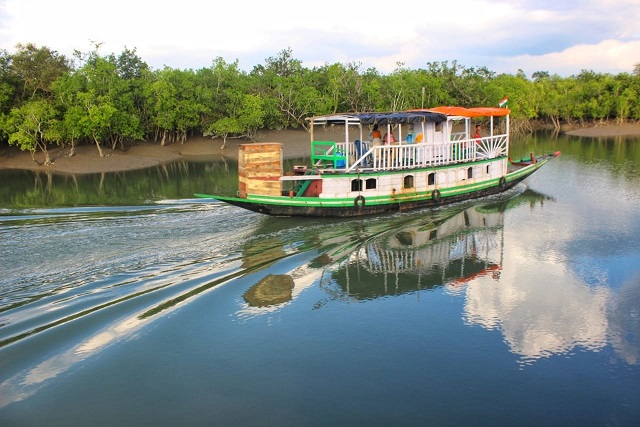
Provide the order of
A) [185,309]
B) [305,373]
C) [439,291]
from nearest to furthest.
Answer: [305,373] → [185,309] → [439,291]

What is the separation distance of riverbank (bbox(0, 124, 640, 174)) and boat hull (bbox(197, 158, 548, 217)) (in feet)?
76.0

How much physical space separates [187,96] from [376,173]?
28655mm

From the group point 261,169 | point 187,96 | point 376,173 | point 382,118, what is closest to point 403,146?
point 382,118

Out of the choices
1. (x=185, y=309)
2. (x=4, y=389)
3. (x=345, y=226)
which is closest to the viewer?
(x=4, y=389)

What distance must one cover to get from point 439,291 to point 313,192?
8.06 metres

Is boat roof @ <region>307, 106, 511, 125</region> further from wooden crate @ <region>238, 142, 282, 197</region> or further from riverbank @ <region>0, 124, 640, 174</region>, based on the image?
riverbank @ <region>0, 124, 640, 174</region>

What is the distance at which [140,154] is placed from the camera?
43312 mm

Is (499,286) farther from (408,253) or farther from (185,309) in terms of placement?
(185,309)

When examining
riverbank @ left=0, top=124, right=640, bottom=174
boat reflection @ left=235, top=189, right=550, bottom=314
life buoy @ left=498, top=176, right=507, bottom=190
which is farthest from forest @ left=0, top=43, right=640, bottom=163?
boat reflection @ left=235, top=189, right=550, bottom=314

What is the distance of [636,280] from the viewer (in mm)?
13664

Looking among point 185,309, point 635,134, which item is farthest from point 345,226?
point 635,134

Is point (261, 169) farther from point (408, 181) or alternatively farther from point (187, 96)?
point (187, 96)

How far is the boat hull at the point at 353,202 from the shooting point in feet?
61.2

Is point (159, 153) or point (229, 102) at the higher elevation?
point (229, 102)
